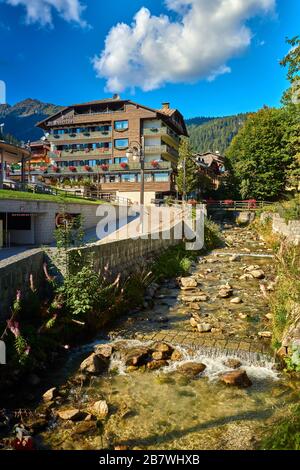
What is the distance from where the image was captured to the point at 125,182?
4950 centimetres

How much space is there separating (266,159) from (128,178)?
19163 mm

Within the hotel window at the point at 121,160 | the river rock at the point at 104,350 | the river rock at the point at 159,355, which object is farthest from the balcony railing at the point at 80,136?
the river rock at the point at 159,355

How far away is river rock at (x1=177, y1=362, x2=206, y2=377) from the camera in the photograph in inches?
328

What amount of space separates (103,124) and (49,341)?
4662cm

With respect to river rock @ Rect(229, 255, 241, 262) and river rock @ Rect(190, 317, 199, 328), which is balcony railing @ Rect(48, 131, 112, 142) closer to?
river rock @ Rect(229, 255, 241, 262)

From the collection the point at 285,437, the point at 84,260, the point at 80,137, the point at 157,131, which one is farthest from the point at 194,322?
the point at 80,137

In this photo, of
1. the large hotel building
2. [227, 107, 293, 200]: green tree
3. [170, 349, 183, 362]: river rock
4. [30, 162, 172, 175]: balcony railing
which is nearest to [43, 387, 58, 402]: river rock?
[170, 349, 183, 362]: river rock

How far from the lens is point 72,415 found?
6.43 m

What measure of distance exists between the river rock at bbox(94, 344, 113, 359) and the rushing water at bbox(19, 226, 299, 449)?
18cm

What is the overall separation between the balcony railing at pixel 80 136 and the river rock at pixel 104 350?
44.9 meters

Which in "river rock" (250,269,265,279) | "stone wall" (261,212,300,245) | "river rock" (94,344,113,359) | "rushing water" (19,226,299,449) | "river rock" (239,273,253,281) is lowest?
"rushing water" (19,226,299,449)

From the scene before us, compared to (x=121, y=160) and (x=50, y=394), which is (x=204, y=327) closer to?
(x=50, y=394)
